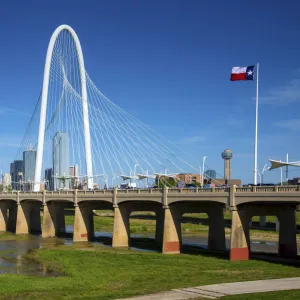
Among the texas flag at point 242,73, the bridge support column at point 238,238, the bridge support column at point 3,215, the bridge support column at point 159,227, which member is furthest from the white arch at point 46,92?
the bridge support column at point 238,238

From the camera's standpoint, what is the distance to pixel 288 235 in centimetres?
5434

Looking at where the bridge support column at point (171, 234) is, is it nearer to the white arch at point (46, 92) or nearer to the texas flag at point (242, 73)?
the texas flag at point (242, 73)

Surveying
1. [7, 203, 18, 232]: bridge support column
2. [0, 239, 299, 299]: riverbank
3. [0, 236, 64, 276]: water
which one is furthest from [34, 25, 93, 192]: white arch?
[0, 239, 299, 299]: riverbank

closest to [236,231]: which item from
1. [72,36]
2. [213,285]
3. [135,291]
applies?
[213,285]

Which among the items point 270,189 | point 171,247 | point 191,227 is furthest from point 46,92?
point 270,189

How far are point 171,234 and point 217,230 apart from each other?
7359 millimetres

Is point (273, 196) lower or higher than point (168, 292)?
higher

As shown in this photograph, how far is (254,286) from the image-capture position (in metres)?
35.6

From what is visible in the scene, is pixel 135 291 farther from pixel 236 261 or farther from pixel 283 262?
pixel 283 262

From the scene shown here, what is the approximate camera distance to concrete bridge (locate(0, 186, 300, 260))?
50.2 meters

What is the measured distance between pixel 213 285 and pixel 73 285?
35.4ft

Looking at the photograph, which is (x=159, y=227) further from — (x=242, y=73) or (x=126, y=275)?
(x=126, y=275)

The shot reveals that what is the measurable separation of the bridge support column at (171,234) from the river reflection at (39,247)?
16.8ft

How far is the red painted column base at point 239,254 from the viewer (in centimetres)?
5006
